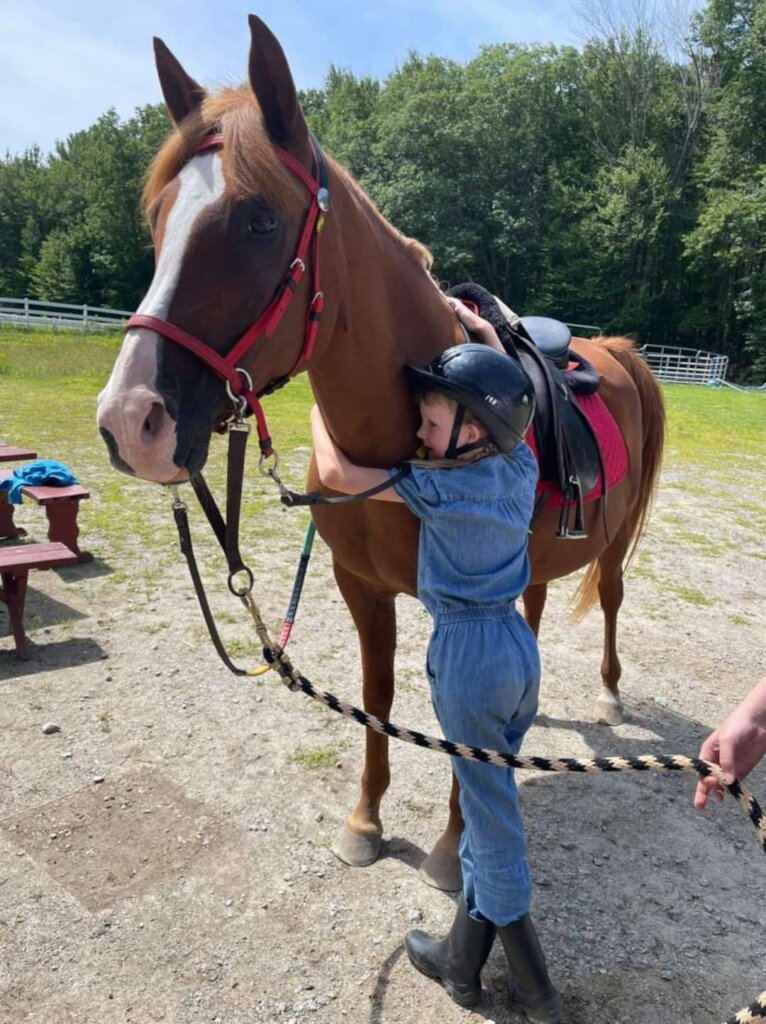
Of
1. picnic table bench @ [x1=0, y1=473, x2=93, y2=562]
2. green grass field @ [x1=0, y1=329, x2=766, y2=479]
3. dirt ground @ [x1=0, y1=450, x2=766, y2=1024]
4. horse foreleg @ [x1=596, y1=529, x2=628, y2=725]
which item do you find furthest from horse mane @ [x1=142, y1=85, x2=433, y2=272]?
green grass field @ [x1=0, y1=329, x2=766, y2=479]

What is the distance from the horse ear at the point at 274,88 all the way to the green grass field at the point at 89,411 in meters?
7.69

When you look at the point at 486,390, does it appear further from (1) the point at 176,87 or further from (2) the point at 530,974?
(2) the point at 530,974

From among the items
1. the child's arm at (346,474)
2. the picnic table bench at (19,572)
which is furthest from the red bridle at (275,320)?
the picnic table bench at (19,572)

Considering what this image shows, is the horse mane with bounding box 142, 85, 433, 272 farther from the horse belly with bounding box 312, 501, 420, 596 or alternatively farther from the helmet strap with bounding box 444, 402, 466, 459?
the horse belly with bounding box 312, 501, 420, 596

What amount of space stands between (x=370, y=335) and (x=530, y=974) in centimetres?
186

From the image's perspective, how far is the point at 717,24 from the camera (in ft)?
126

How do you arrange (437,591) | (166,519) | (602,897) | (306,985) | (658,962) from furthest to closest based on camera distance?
1. (166,519)
2. (602,897)
3. (658,962)
4. (306,985)
5. (437,591)

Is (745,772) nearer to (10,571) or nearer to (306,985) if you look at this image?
(306,985)

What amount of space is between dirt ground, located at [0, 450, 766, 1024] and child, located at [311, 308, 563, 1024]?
523 mm

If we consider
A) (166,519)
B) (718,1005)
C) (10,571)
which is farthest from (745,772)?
(166,519)

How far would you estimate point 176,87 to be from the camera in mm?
1857

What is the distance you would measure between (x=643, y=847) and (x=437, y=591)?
69.1 inches

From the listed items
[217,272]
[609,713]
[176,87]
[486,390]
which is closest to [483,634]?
[486,390]

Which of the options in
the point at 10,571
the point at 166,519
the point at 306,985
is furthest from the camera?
the point at 166,519
